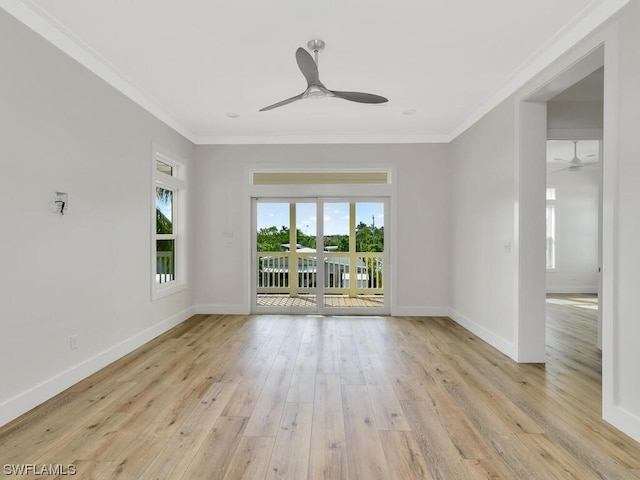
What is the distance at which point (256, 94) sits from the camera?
385cm

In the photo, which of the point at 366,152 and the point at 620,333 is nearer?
the point at 620,333

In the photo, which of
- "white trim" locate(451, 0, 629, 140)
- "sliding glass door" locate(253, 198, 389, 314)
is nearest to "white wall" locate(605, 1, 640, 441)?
"white trim" locate(451, 0, 629, 140)

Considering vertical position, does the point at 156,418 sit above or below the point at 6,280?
below

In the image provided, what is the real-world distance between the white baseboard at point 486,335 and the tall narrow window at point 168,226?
13.0 ft

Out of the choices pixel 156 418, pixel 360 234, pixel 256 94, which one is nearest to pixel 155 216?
pixel 256 94

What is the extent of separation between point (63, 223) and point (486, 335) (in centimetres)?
437

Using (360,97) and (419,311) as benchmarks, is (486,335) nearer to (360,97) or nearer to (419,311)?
(419,311)

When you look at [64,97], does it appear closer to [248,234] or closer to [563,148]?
[248,234]

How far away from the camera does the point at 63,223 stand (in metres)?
2.75

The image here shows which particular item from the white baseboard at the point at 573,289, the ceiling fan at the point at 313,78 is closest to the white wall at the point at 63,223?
the ceiling fan at the point at 313,78

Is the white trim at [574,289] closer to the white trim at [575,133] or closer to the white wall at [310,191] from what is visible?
the white wall at [310,191]

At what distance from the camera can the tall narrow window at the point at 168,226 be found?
4.30 metres

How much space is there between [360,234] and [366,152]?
1280mm

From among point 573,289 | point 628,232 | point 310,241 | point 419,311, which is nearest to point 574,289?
point 573,289
